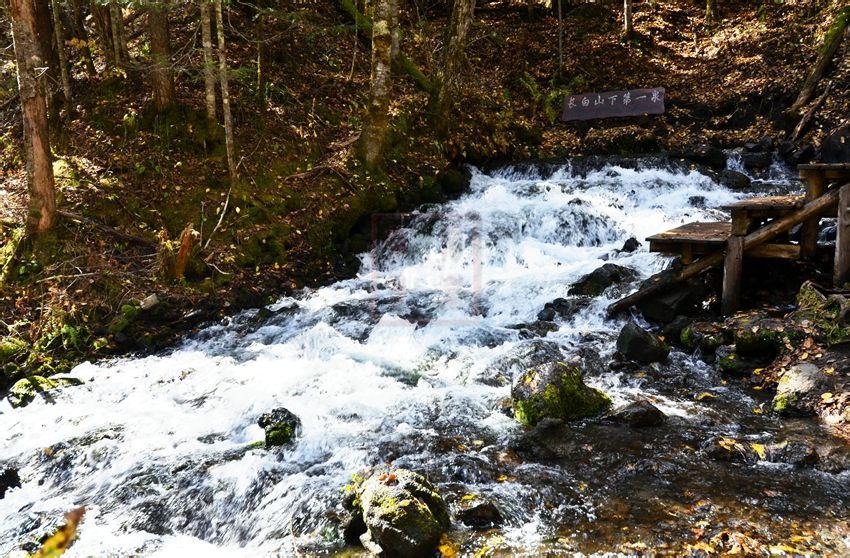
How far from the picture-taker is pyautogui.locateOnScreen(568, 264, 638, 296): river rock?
31.7ft

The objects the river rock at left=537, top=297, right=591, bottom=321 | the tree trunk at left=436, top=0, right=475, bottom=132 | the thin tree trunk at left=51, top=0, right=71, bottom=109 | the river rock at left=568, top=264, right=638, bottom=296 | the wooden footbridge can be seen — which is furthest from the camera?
the tree trunk at left=436, top=0, right=475, bottom=132

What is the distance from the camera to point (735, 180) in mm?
13383

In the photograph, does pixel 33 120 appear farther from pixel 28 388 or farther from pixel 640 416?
pixel 640 416

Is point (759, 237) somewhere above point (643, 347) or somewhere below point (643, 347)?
A: above

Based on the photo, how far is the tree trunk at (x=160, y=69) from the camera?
1112cm

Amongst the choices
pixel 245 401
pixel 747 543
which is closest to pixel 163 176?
pixel 245 401

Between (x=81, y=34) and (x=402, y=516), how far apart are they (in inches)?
529

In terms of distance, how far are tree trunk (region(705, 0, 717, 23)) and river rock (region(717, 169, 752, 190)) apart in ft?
39.7

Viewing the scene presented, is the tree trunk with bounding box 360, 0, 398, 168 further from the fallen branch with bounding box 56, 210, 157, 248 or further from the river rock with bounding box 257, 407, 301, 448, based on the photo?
the river rock with bounding box 257, 407, 301, 448

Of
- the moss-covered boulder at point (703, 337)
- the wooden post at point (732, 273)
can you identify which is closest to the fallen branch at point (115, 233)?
the moss-covered boulder at point (703, 337)

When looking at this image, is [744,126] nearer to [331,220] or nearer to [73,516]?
[331,220]

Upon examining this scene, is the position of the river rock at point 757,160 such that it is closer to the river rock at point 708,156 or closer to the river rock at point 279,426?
the river rock at point 708,156

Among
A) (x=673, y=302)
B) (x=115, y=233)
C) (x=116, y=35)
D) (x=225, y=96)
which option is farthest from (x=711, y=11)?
(x=115, y=233)

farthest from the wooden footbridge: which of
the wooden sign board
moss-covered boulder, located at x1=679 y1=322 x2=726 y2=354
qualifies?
the wooden sign board
